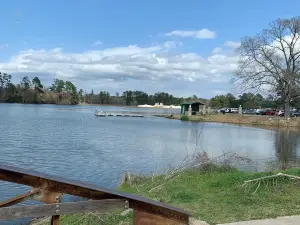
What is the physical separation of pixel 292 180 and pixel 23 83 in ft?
600

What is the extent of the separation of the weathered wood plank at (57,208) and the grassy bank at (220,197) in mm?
4414

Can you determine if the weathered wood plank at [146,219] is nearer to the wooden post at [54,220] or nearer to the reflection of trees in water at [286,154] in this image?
the wooden post at [54,220]

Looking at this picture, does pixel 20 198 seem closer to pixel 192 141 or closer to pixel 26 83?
pixel 192 141

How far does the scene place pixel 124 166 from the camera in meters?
19.5

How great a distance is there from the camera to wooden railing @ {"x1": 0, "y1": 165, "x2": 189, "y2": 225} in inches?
124

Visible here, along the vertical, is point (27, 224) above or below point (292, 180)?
below

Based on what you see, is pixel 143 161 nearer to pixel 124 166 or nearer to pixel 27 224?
pixel 124 166

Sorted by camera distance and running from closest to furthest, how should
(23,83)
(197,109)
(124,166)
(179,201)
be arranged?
(179,201) → (124,166) → (197,109) → (23,83)

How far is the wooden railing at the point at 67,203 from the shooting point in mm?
3143

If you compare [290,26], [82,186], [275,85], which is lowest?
[82,186]

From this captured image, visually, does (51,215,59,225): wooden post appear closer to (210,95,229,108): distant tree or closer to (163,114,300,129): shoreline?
(163,114,300,129): shoreline

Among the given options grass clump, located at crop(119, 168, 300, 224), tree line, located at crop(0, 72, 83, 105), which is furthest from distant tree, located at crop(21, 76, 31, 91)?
grass clump, located at crop(119, 168, 300, 224)

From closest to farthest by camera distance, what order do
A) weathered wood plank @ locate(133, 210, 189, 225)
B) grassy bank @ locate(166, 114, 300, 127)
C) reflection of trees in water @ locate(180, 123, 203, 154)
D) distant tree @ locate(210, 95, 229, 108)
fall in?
1. weathered wood plank @ locate(133, 210, 189, 225)
2. reflection of trees in water @ locate(180, 123, 203, 154)
3. grassy bank @ locate(166, 114, 300, 127)
4. distant tree @ locate(210, 95, 229, 108)

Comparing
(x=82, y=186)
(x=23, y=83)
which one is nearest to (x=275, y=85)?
(x=82, y=186)
